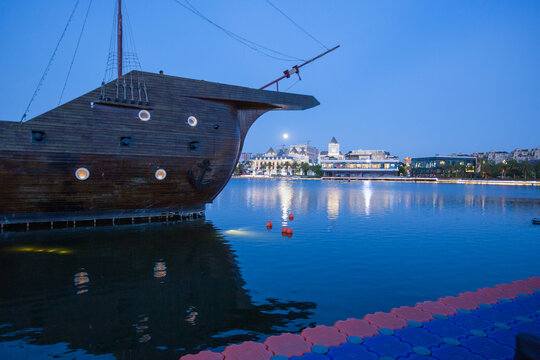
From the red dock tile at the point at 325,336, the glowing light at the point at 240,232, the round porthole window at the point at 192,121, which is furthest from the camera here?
the round porthole window at the point at 192,121

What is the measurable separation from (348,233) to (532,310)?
40.6ft

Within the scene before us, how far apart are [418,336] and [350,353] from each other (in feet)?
4.89

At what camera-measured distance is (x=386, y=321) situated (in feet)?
21.4

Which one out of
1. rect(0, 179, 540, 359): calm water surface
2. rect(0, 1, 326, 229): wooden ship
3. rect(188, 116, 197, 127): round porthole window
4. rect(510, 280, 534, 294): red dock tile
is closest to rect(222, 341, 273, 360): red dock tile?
rect(0, 179, 540, 359): calm water surface

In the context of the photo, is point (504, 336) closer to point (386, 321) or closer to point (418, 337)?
point (418, 337)

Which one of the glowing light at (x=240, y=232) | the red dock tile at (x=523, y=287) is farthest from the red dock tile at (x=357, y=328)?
the glowing light at (x=240, y=232)

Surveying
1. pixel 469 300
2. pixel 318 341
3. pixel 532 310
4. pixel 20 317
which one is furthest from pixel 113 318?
pixel 532 310

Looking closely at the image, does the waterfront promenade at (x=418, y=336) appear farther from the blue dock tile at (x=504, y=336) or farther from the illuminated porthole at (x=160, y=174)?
the illuminated porthole at (x=160, y=174)

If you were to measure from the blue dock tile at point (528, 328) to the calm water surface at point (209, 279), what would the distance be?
2.74 m

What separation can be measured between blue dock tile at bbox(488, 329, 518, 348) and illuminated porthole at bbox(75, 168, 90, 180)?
18.6 m

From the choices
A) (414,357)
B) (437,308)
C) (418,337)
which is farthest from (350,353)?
(437,308)

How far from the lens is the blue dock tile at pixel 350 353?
5.17 m

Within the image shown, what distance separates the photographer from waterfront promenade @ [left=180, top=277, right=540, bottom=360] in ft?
17.3

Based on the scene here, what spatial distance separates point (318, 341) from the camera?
5.76 meters
